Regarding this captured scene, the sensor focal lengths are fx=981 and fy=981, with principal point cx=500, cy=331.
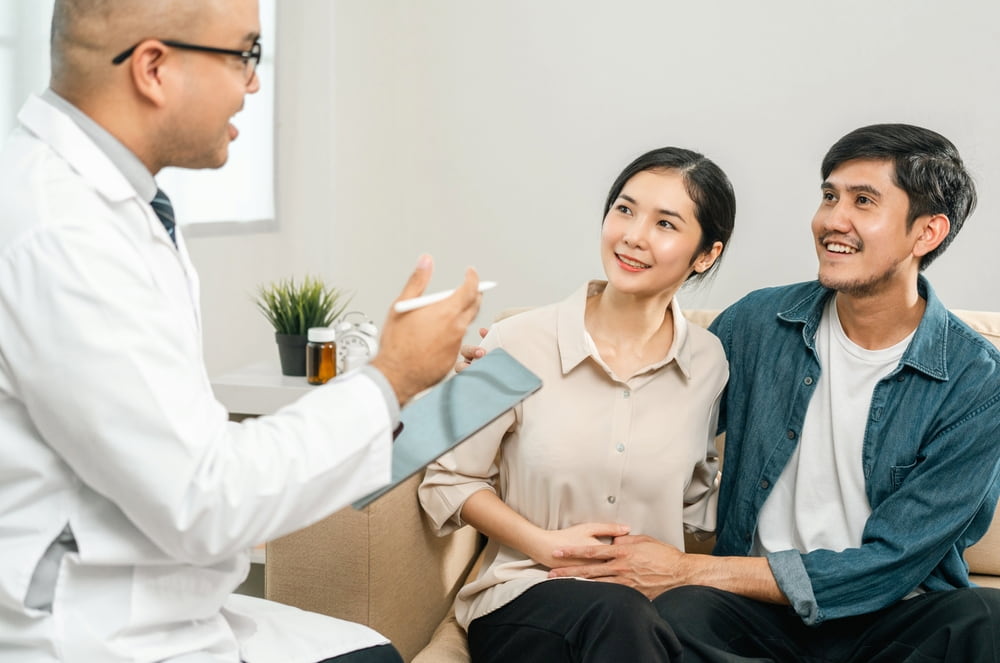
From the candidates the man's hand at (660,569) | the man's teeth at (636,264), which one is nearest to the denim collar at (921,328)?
the man's teeth at (636,264)

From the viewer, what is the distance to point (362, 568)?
153 centimetres

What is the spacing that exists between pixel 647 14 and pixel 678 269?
139 cm

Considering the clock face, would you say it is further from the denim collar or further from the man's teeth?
the denim collar

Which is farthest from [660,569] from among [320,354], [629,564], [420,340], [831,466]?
[320,354]

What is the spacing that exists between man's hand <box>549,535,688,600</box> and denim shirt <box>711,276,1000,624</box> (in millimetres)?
171

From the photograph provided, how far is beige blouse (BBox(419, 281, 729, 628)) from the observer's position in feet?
5.37

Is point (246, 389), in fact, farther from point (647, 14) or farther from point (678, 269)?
point (647, 14)

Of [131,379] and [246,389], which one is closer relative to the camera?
[131,379]

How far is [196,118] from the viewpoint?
1.00 meters

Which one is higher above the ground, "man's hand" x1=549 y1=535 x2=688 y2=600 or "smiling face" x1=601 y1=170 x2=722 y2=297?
"smiling face" x1=601 y1=170 x2=722 y2=297

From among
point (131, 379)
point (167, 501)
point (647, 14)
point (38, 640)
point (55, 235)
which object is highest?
point (647, 14)

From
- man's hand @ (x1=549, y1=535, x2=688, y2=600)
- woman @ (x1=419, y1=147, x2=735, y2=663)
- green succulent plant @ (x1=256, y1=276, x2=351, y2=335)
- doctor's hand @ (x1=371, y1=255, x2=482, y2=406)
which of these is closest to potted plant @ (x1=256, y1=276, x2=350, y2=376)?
green succulent plant @ (x1=256, y1=276, x2=351, y2=335)

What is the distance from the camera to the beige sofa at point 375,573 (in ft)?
5.03

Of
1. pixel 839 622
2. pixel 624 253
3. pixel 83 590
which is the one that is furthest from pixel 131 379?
pixel 839 622
